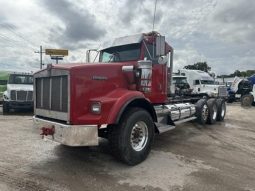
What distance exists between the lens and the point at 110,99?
5.09 metres

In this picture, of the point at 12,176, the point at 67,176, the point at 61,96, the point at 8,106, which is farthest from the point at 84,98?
the point at 8,106

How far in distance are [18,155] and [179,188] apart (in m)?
3.63

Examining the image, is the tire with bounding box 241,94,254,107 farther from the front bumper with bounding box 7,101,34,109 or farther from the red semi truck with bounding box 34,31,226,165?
the red semi truck with bounding box 34,31,226,165

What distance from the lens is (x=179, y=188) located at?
174 inches

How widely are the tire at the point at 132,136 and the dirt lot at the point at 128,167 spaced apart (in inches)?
9.2

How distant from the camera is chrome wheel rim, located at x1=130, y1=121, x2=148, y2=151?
18.3 feet

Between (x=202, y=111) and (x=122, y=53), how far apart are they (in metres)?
4.87

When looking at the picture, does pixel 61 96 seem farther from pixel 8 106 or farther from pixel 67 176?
pixel 8 106

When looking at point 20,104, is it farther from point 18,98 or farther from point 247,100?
point 247,100

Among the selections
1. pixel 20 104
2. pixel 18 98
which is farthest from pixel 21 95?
pixel 20 104

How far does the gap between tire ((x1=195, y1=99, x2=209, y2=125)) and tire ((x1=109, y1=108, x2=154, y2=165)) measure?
178 inches

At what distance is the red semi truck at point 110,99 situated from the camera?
4.80m

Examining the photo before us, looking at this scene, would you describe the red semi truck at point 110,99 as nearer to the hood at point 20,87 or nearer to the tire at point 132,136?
the tire at point 132,136

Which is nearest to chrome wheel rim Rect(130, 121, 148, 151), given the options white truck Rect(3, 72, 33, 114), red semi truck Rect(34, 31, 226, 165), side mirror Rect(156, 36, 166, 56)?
red semi truck Rect(34, 31, 226, 165)
